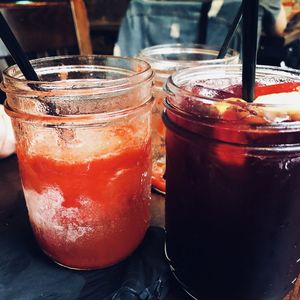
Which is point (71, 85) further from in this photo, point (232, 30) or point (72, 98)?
point (232, 30)

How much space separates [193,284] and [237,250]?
3.6 inches

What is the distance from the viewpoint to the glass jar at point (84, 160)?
0.49 m

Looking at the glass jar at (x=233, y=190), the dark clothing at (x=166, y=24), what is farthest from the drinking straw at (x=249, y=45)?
the dark clothing at (x=166, y=24)

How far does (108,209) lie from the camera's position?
21.3 inches

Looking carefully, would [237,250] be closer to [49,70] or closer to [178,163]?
[178,163]

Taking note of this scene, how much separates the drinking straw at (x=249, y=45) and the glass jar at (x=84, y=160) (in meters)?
0.16

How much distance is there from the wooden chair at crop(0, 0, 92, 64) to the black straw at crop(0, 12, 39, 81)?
2.60 ft

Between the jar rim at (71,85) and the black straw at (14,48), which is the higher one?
the black straw at (14,48)

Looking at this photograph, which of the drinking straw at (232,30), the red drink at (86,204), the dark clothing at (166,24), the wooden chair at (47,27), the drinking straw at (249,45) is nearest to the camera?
the drinking straw at (249,45)

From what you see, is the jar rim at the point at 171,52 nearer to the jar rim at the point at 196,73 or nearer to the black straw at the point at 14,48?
the jar rim at the point at 196,73

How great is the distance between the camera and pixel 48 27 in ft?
4.66

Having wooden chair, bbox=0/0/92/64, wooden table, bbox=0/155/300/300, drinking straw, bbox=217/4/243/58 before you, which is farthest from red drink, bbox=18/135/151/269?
wooden chair, bbox=0/0/92/64

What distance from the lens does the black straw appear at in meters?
0.49

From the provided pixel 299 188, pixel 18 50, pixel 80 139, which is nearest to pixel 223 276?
pixel 299 188
